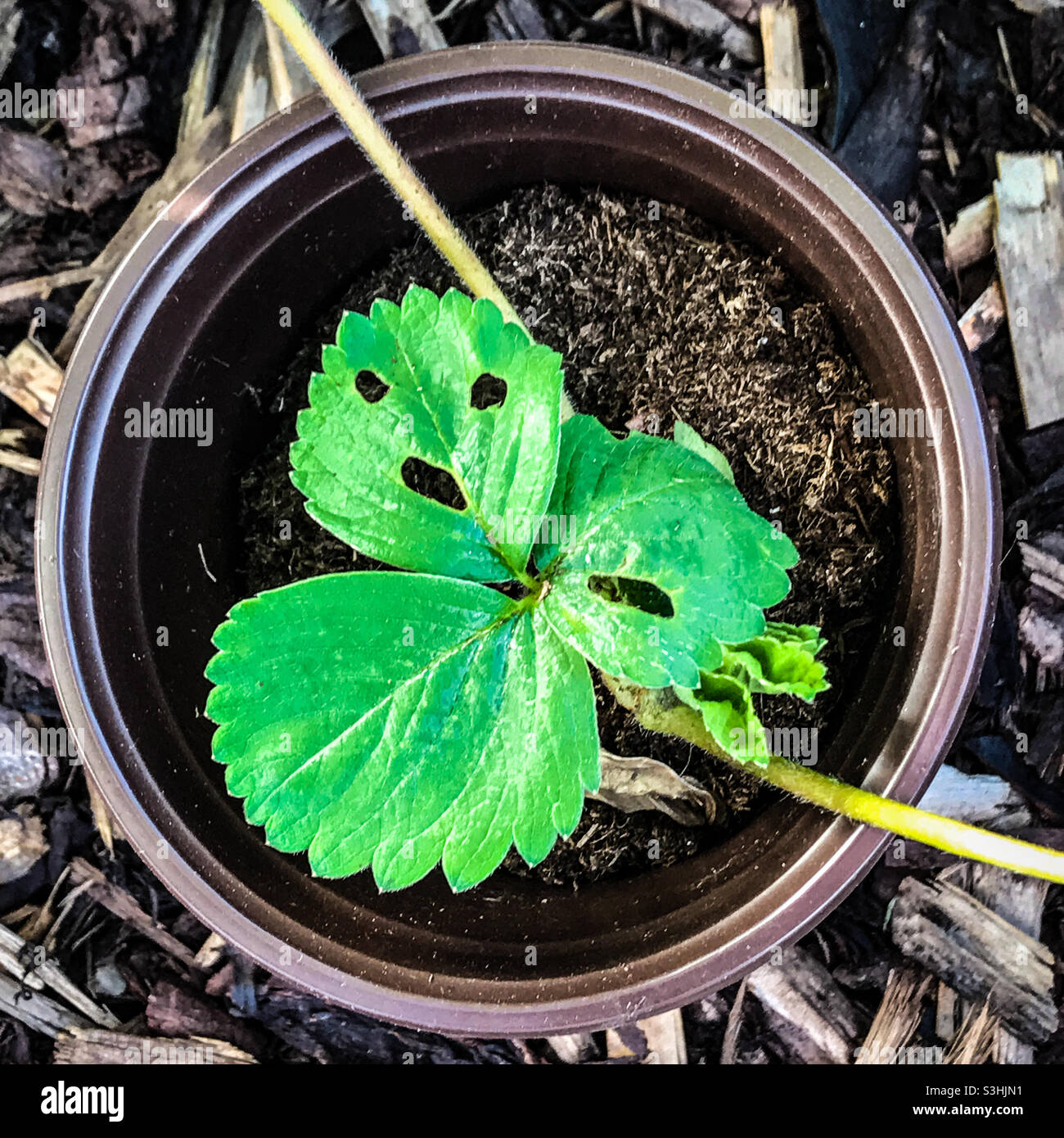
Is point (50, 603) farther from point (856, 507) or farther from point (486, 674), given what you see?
point (856, 507)

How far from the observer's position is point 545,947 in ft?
3.65

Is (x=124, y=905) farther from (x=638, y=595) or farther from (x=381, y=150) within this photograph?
(x=381, y=150)

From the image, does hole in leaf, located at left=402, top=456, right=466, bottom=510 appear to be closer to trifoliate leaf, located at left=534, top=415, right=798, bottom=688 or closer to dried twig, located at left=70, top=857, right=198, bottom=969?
A: trifoliate leaf, located at left=534, top=415, right=798, bottom=688

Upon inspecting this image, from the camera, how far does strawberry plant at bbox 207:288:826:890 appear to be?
36.9 inches

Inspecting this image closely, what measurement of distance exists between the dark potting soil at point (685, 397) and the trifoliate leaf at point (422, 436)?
21 centimetres

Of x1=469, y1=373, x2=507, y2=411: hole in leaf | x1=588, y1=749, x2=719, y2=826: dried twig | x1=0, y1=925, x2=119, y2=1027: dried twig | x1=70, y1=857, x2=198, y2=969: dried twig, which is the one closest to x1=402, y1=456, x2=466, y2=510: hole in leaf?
x1=469, y1=373, x2=507, y2=411: hole in leaf

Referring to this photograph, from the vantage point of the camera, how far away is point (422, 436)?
1.00m

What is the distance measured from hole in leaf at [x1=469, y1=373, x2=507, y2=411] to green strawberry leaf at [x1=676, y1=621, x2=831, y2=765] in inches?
16.9

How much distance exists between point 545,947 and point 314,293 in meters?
0.82

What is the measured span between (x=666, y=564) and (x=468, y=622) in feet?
0.67

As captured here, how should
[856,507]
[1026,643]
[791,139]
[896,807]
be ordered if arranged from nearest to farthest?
[896,807] → [791,139] → [856,507] → [1026,643]

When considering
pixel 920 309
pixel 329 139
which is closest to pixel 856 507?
pixel 920 309

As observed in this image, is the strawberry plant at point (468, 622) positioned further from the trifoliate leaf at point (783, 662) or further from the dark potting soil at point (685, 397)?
the dark potting soil at point (685, 397)

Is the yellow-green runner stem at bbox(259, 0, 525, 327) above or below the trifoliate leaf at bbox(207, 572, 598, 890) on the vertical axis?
above
